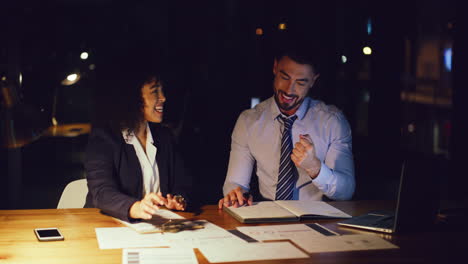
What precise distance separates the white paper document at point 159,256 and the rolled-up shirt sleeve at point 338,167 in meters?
1.21

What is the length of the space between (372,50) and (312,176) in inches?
165

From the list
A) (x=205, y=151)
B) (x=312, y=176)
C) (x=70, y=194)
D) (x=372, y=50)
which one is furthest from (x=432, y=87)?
(x=70, y=194)

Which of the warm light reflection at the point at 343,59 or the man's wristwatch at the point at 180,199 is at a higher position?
the warm light reflection at the point at 343,59

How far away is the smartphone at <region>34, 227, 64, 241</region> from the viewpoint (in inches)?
87.8

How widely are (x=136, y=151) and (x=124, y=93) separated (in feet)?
1.06

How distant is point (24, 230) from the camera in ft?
7.80

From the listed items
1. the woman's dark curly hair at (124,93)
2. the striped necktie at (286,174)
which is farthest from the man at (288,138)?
the woman's dark curly hair at (124,93)

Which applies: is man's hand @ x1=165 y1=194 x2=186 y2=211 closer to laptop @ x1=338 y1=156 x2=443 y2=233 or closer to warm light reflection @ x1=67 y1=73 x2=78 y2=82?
laptop @ x1=338 y1=156 x2=443 y2=233

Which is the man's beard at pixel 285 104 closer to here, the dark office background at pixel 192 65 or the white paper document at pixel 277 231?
the white paper document at pixel 277 231

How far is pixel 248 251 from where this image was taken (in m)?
2.16

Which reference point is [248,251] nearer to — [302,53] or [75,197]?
[75,197]

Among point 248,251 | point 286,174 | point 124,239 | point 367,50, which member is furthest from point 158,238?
point 367,50

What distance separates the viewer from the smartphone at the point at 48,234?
223 cm

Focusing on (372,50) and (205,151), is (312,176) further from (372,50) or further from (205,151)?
(372,50)
